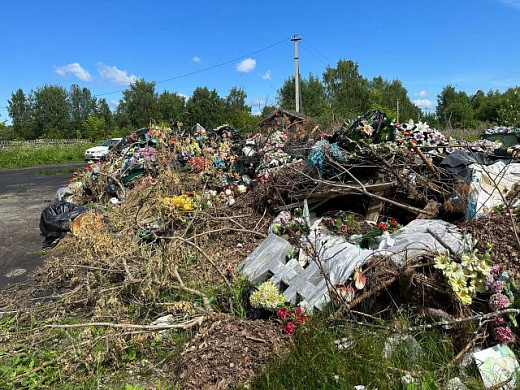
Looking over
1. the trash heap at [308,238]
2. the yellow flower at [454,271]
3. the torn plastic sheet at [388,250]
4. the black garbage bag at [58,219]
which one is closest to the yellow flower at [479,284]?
the trash heap at [308,238]

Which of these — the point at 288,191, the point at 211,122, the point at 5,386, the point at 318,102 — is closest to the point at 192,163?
the point at 288,191

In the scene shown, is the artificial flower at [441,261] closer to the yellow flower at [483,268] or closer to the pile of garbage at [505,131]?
the yellow flower at [483,268]

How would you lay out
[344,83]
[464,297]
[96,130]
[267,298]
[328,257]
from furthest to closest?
1. [344,83]
2. [96,130]
3. [328,257]
4. [267,298]
5. [464,297]

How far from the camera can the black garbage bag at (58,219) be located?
19.9 ft

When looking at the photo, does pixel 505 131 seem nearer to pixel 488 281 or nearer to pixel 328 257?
pixel 328 257

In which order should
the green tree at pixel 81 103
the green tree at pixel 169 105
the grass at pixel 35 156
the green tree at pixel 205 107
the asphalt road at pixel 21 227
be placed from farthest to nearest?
the green tree at pixel 81 103 < the green tree at pixel 169 105 < the green tree at pixel 205 107 < the grass at pixel 35 156 < the asphalt road at pixel 21 227

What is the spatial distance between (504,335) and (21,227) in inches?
293

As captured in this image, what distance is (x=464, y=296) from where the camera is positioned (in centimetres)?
248

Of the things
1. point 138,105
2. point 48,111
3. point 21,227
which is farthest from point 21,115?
point 21,227

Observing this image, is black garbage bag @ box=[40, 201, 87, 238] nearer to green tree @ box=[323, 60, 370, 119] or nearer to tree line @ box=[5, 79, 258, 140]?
tree line @ box=[5, 79, 258, 140]

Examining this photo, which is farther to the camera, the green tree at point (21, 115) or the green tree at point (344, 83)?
the green tree at point (21, 115)

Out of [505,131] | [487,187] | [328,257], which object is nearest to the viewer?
[328,257]

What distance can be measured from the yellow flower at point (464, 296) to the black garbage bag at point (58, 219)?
5.49 metres

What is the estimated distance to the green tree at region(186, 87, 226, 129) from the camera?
4356 centimetres
